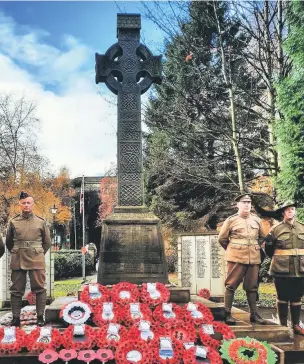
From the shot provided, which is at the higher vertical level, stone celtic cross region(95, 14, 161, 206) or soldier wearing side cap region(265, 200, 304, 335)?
stone celtic cross region(95, 14, 161, 206)

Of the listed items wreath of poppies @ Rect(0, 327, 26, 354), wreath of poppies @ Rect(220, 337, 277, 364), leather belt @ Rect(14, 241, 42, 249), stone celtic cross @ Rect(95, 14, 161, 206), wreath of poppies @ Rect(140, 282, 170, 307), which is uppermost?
stone celtic cross @ Rect(95, 14, 161, 206)

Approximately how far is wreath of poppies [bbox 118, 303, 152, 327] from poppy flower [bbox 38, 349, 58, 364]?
41.4 inches

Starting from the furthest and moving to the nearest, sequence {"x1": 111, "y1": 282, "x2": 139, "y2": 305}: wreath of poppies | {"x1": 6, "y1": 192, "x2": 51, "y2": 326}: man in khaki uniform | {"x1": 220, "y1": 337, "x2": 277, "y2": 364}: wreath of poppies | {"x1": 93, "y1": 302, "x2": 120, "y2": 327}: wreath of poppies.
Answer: {"x1": 6, "y1": 192, "x2": 51, "y2": 326}: man in khaki uniform, {"x1": 111, "y1": 282, "x2": 139, "y2": 305}: wreath of poppies, {"x1": 93, "y1": 302, "x2": 120, "y2": 327}: wreath of poppies, {"x1": 220, "y1": 337, "x2": 277, "y2": 364}: wreath of poppies

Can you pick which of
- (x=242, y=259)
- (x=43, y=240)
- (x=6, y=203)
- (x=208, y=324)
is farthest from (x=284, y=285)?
(x=6, y=203)

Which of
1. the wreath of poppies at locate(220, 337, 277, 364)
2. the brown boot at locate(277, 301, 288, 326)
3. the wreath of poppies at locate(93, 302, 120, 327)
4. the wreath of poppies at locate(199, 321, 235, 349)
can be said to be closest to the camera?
the wreath of poppies at locate(220, 337, 277, 364)

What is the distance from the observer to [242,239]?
6.04 meters

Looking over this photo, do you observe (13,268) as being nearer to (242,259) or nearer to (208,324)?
(208,324)

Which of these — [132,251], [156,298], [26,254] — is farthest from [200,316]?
[26,254]

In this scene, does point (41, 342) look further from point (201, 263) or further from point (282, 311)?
point (201, 263)

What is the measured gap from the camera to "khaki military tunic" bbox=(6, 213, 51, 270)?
5.95m

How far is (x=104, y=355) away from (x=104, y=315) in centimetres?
84

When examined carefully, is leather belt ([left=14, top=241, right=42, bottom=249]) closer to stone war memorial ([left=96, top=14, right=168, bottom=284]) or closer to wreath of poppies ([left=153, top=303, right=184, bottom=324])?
stone war memorial ([left=96, top=14, right=168, bottom=284])

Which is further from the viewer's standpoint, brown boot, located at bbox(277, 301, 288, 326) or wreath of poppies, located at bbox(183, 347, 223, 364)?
brown boot, located at bbox(277, 301, 288, 326)

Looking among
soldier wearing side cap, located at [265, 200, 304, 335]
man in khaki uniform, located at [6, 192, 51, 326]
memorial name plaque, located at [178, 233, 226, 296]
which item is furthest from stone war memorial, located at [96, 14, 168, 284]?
memorial name plaque, located at [178, 233, 226, 296]
